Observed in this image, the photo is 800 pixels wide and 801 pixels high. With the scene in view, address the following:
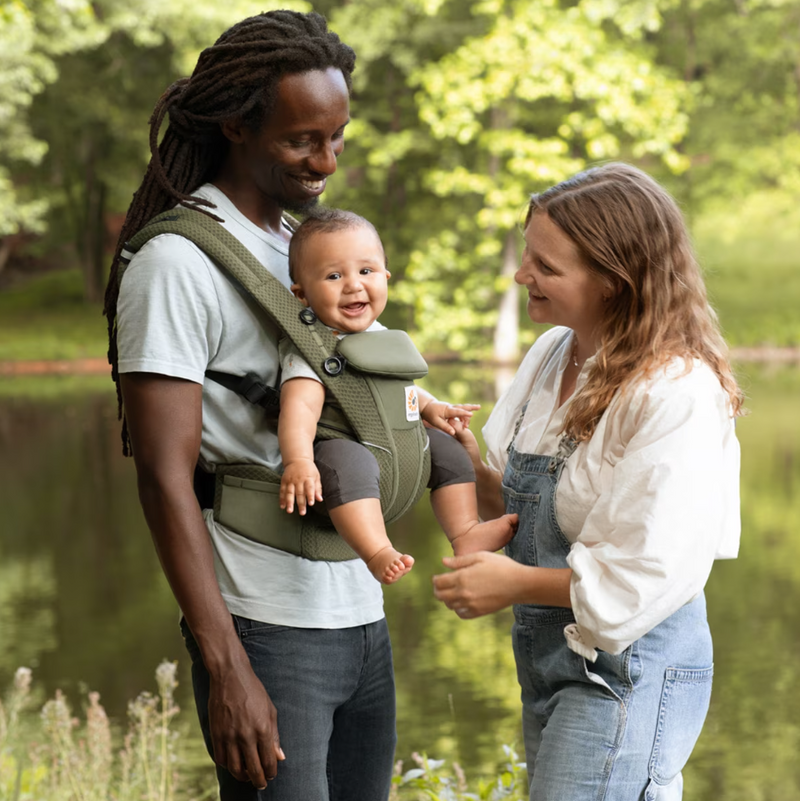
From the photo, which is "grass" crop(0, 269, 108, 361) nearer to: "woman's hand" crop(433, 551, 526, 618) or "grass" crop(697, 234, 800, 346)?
"grass" crop(697, 234, 800, 346)

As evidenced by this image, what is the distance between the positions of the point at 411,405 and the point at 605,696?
57 cm

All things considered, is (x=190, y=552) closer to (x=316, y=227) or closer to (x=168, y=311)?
(x=168, y=311)

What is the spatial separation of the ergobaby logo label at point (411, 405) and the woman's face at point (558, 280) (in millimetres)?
240

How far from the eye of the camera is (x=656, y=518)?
164 centimetres

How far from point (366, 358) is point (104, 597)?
20.4 ft

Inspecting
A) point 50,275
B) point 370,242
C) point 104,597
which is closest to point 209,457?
point 370,242

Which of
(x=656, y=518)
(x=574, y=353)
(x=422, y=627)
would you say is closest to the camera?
(x=656, y=518)

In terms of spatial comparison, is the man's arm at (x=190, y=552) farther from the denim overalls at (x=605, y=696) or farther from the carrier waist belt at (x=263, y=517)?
the denim overalls at (x=605, y=696)

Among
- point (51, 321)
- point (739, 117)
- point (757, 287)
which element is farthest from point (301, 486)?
point (739, 117)

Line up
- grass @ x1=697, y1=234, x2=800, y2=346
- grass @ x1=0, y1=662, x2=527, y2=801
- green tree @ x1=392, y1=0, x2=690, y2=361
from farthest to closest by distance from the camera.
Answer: grass @ x1=697, y1=234, x2=800, y2=346
green tree @ x1=392, y1=0, x2=690, y2=361
grass @ x1=0, y1=662, x2=527, y2=801

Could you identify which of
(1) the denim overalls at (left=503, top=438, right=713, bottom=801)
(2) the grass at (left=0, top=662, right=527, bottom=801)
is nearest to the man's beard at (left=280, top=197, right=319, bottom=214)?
(1) the denim overalls at (left=503, top=438, right=713, bottom=801)

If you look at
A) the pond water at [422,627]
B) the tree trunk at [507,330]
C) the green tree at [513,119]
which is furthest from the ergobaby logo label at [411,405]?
the tree trunk at [507,330]

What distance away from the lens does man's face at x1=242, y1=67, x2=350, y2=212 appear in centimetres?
182

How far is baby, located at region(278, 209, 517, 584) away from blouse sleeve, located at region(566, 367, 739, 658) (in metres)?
0.25
